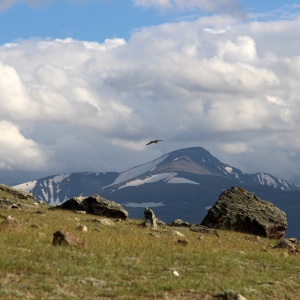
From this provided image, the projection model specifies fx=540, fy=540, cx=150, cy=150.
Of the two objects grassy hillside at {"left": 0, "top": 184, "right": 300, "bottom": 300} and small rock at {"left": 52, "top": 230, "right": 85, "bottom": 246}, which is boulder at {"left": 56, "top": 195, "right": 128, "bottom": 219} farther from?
small rock at {"left": 52, "top": 230, "right": 85, "bottom": 246}

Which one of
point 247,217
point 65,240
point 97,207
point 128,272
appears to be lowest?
point 128,272

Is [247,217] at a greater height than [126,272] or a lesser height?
greater

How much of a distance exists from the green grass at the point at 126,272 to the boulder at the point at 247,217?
3173 centimetres

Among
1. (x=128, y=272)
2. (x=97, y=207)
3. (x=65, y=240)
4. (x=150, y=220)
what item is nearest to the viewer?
(x=128, y=272)

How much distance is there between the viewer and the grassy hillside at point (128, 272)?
13727 mm

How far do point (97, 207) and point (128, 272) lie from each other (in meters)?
37.1

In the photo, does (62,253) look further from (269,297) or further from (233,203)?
(233,203)

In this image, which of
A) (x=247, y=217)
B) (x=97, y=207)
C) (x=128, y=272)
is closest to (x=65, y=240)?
(x=128, y=272)

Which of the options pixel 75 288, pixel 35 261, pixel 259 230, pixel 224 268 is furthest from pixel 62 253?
pixel 259 230

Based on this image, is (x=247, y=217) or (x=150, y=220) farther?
(x=247, y=217)

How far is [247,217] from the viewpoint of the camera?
5484 centimetres

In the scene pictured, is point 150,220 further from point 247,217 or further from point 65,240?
point 65,240

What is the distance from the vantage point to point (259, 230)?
177 ft

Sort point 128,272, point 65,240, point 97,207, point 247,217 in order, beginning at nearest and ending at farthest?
point 128,272
point 65,240
point 97,207
point 247,217
